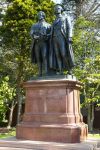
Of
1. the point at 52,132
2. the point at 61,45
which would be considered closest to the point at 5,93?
the point at 61,45

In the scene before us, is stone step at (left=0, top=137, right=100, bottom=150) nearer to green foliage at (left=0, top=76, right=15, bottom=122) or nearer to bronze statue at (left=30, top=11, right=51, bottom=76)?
bronze statue at (left=30, top=11, right=51, bottom=76)

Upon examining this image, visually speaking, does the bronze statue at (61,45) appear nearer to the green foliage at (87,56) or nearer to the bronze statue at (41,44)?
the bronze statue at (41,44)

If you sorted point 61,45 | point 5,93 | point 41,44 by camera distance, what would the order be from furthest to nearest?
point 5,93, point 41,44, point 61,45

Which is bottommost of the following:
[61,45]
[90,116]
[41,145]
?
[41,145]

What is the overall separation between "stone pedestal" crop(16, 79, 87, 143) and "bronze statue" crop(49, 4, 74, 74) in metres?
0.75

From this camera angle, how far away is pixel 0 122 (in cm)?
3133

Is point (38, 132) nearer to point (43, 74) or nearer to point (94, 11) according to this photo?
point (43, 74)

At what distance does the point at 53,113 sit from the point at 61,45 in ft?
6.97

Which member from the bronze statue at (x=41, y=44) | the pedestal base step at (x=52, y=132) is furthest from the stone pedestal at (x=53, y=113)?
the bronze statue at (x=41, y=44)

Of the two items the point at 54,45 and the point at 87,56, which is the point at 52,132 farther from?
the point at 87,56

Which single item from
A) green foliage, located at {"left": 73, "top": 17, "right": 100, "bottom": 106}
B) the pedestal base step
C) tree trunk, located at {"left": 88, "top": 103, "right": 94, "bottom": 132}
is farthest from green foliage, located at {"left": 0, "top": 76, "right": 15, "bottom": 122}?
the pedestal base step

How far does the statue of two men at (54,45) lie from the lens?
11.7 m

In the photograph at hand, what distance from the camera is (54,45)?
38.9 feet

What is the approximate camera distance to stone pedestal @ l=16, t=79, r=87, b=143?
10641mm
